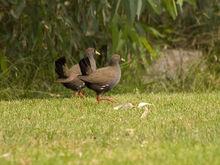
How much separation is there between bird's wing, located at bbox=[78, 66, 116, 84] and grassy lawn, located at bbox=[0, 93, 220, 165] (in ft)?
0.97

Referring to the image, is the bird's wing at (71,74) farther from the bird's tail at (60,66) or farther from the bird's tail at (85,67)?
the bird's tail at (85,67)

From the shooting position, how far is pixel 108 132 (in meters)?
7.38

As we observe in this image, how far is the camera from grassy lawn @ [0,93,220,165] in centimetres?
604

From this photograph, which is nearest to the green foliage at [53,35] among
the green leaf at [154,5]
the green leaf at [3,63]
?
the green leaf at [3,63]

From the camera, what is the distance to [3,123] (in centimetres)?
810

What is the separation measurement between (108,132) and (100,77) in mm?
2705

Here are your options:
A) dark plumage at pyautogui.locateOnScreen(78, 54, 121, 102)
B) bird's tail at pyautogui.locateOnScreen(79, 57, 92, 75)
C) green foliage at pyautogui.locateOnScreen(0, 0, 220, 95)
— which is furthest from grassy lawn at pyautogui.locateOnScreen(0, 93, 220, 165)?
green foliage at pyautogui.locateOnScreen(0, 0, 220, 95)

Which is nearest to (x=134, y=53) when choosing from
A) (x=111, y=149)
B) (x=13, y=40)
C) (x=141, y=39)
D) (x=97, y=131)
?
(x=141, y=39)

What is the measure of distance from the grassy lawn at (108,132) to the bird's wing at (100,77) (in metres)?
0.30

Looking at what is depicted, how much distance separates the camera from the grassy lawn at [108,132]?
238 inches

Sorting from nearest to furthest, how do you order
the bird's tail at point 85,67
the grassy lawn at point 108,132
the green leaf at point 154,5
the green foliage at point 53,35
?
1. the grassy lawn at point 108,132
2. the bird's tail at point 85,67
3. the green leaf at point 154,5
4. the green foliage at point 53,35

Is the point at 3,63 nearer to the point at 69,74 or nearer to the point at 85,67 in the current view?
the point at 69,74

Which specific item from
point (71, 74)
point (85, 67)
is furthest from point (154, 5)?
point (71, 74)

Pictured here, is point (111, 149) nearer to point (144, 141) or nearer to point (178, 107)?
point (144, 141)
